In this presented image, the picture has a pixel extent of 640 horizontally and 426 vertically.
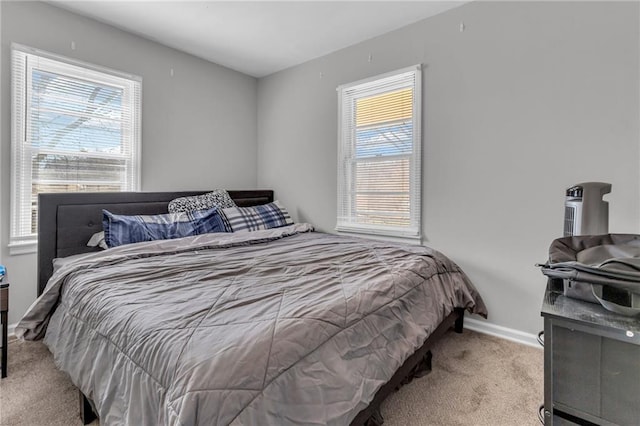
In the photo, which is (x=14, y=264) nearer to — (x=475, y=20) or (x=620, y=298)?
(x=620, y=298)

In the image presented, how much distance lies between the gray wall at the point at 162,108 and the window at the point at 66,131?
0.07 metres

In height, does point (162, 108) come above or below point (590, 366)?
above

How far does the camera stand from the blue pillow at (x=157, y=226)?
232cm

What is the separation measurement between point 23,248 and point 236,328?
2.32 metres

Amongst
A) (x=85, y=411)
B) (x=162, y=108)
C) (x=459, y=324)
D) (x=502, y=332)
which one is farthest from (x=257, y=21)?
(x=502, y=332)

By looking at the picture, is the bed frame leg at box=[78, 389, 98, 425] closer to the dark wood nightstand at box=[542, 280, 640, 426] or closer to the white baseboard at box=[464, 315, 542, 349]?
the dark wood nightstand at box=[542, 280, 640, 426]

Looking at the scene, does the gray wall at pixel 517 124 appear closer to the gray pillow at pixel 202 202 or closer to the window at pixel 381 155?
the window at pixel 381 155

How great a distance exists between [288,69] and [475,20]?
2.01 meters

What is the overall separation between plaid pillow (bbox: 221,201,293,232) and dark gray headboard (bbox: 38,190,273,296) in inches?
27.5

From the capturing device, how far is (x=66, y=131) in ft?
8.33

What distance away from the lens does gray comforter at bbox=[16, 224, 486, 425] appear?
889 mm

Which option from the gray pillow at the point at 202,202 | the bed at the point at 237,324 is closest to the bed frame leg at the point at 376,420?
the bed at the point at 237,324

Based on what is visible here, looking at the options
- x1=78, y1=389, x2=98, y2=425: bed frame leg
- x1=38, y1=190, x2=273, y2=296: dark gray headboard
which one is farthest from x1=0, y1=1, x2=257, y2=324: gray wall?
x1=78, y1=389, x2=98, y2=425: bed frame leg

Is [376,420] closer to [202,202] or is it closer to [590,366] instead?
[590,366]
